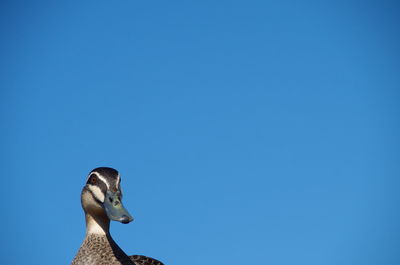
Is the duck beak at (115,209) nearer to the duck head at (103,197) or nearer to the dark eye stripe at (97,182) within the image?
the duck head at (103,197)

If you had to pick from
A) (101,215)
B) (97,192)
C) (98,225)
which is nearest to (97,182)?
(97,192)

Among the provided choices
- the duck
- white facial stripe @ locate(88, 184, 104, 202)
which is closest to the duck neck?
the duck

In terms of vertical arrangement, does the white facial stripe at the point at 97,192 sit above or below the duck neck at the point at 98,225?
above

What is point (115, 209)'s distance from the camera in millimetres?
10188

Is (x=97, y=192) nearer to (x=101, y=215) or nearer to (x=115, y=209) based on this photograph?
(x=101, y=215)

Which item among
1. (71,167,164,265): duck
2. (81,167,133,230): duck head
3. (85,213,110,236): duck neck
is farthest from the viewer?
(85,213,110,236): duck neck

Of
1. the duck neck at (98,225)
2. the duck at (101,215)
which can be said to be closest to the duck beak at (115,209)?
the duck at (101,215)

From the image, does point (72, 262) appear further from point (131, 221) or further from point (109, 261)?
point (131, 221)

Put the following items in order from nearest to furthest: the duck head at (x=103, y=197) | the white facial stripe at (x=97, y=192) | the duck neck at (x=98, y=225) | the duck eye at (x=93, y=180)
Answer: the duck head at (x=103, y=197) → the white facial stripe at (x=97, y=192) → the duck eye at (x=93, y=180) → the duck neck at (x=98, y=225)

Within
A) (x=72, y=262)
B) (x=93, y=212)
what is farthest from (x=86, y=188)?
(x=72, y=262)

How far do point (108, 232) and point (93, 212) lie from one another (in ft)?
1.37

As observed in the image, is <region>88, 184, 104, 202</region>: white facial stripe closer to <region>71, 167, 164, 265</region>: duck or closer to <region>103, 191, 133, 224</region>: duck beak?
<region>71, 167, 164, 265</region>: duck

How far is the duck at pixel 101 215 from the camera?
414 inches

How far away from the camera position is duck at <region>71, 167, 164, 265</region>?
1051 centimetres
